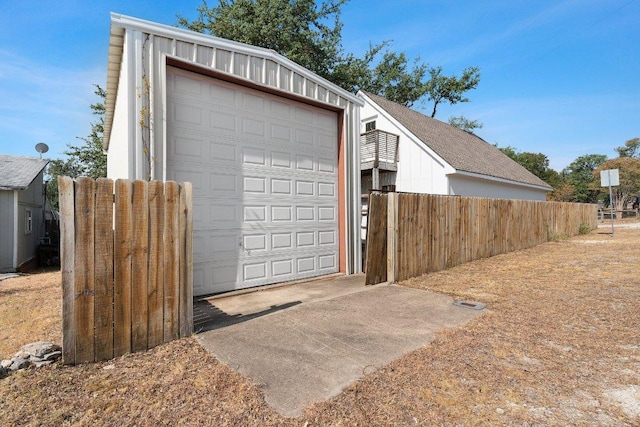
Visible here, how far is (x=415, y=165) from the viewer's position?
13180 mm

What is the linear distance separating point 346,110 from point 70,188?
5.88m

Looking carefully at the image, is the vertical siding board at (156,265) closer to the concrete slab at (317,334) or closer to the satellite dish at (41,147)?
the concrete slab at (317,334)

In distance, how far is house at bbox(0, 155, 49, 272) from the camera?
10.1m

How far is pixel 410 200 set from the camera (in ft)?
21.1

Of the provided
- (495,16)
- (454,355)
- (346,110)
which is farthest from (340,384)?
(495,16)

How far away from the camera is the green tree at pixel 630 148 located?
45.0m

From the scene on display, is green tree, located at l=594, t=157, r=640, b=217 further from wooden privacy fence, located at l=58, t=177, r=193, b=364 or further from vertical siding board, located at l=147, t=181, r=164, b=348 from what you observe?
vertical siding board, located at l=147, t=181, r=164, b=348

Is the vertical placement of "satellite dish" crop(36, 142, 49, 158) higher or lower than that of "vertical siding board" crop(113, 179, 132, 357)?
higher

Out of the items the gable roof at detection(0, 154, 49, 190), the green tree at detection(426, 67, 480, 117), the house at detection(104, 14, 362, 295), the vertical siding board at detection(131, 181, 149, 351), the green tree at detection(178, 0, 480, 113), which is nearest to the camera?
the vertical siding board at detection(131, 181, 149, 351)

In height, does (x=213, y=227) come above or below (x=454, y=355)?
above

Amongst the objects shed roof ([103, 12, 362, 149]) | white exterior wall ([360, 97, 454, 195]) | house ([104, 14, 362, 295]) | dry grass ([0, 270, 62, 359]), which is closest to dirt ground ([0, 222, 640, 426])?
dry grass ([0, 270, 62, 359])

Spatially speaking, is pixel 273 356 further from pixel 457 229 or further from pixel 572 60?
pixel 572 60

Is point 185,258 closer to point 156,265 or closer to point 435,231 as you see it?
point 156,265

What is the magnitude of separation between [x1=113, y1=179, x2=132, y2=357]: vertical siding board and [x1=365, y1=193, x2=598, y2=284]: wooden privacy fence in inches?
154
